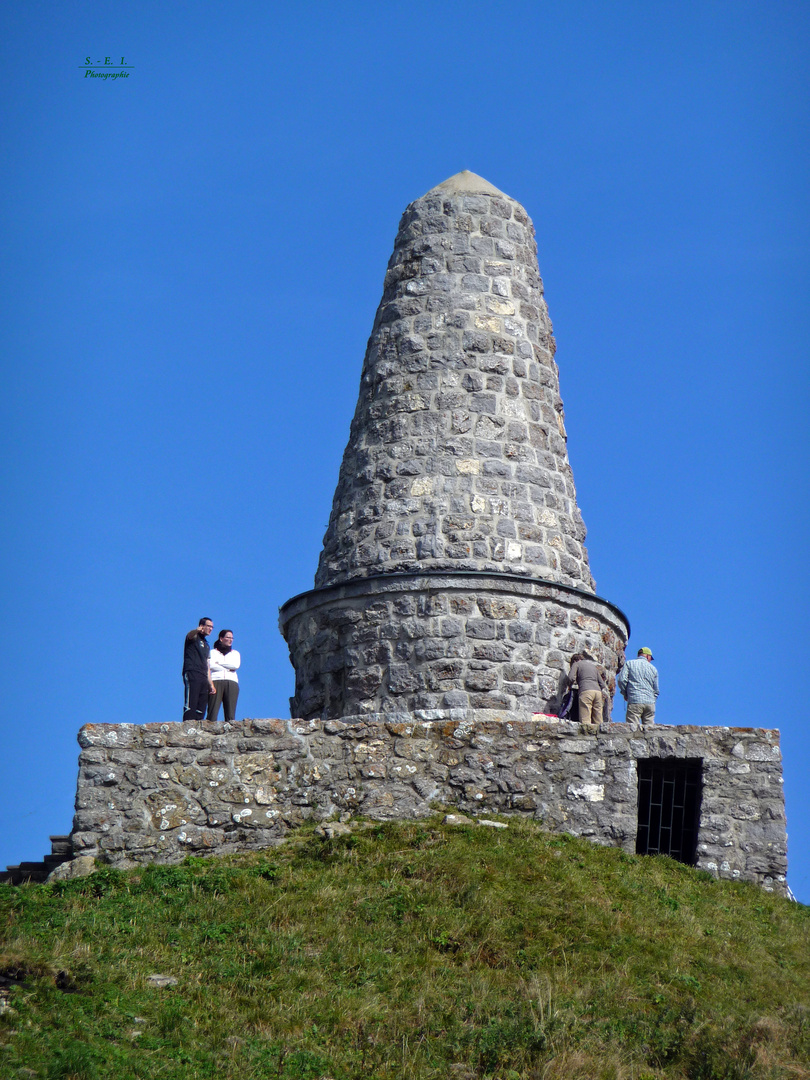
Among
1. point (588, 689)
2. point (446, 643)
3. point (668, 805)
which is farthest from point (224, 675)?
point (668, 805)

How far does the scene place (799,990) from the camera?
426 inches

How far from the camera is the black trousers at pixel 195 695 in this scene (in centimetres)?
1488

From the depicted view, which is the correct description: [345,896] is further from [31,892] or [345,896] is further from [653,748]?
[653,748]

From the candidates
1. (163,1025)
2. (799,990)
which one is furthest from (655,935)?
(163,1025)

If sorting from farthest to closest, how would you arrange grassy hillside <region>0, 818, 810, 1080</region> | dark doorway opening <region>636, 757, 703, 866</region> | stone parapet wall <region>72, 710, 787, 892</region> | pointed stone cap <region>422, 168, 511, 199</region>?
pointed stone cap <region>422, 168, 511, 199</region>, dark doorway opening <region>636, 757, 703, 866</region>, stone parapet wall <region>72, 710, 787, 892</region>, grassy hillside <region>0, 818, 810, 1080</region>

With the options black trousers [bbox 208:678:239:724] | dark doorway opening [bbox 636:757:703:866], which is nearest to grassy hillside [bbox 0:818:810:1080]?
dark doorway opening [bbox 636:757:703:866]

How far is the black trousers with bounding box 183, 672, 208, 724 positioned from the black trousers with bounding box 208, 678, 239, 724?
0.52 ft

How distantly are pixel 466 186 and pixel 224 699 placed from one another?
6688 mm

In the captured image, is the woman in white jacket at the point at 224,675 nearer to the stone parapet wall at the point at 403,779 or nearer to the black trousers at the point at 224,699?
the black trousers at the point at 224,699

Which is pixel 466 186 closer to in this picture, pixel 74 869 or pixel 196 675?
pixel 196 675

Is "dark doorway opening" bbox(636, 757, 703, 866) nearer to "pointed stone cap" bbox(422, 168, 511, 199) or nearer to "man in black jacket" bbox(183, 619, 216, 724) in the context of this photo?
"man in black jacket" bbox(183, 619, 216, 724)

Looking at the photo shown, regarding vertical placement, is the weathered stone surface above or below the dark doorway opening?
below

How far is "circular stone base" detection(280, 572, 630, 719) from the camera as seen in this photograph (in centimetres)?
1498

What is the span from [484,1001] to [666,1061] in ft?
4.16
